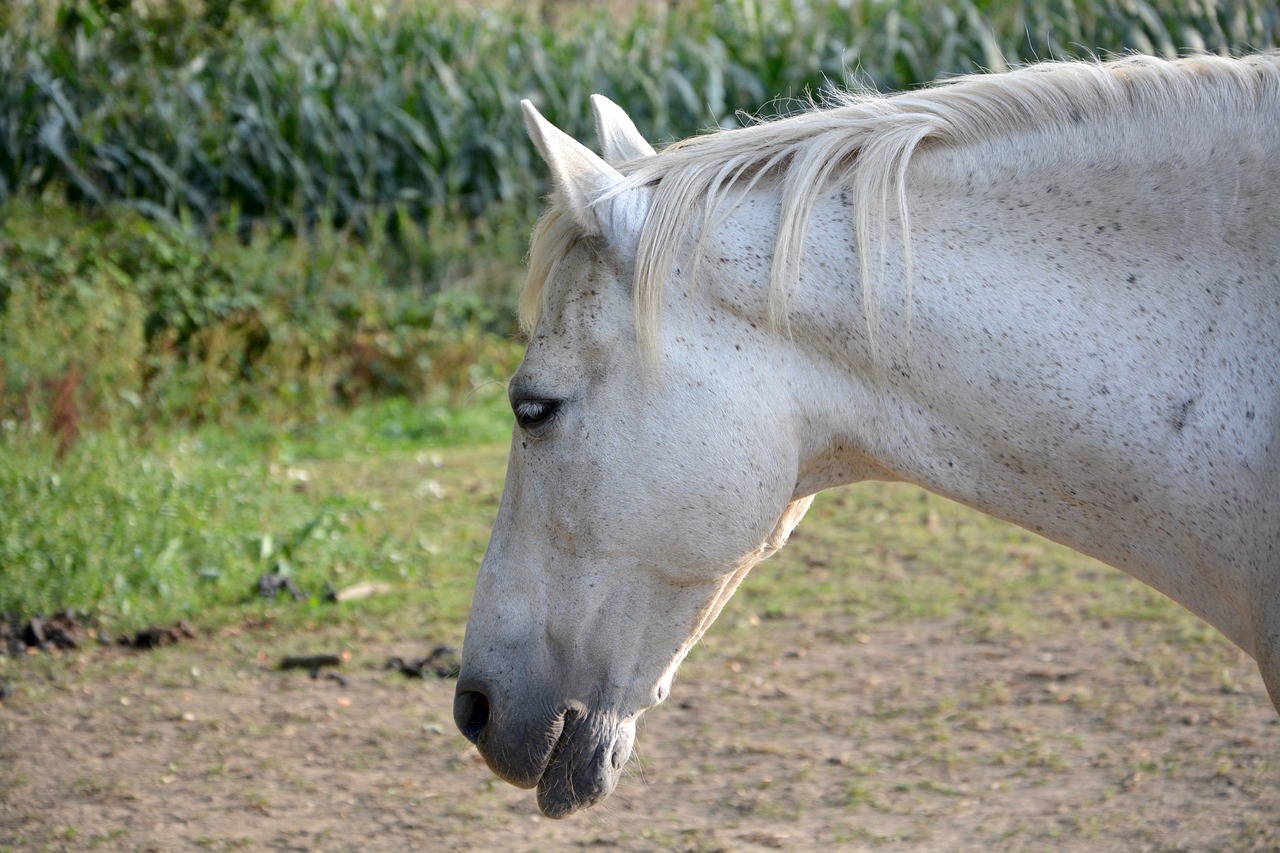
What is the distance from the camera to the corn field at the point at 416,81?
325 inches

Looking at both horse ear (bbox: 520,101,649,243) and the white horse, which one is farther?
horse ear (bbox: 520,101,649,243)

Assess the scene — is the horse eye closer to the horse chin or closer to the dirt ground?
the horse chin

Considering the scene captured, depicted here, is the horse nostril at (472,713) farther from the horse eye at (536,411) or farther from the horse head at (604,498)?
the horse eye at (536,411)

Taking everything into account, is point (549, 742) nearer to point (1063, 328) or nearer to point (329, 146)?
point (1063, 328)

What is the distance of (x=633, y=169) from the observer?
1858mm

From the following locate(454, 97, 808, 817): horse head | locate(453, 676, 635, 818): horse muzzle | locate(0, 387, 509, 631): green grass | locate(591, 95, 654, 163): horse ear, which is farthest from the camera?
locate(0, 387, 509, 631): green grass

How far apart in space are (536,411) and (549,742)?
0.54 metres

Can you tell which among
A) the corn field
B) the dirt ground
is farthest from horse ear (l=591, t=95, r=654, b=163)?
the corn field

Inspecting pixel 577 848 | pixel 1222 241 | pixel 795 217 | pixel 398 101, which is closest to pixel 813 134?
pixel 795 217

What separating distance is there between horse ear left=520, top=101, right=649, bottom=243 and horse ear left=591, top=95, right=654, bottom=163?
0.22 m

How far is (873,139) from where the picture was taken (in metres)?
1.73

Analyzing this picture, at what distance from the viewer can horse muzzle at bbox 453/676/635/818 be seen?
1.86m

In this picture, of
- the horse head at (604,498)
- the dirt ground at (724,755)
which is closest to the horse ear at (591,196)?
the horse head at (604,498)

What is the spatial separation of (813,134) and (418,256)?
23.7 ft
